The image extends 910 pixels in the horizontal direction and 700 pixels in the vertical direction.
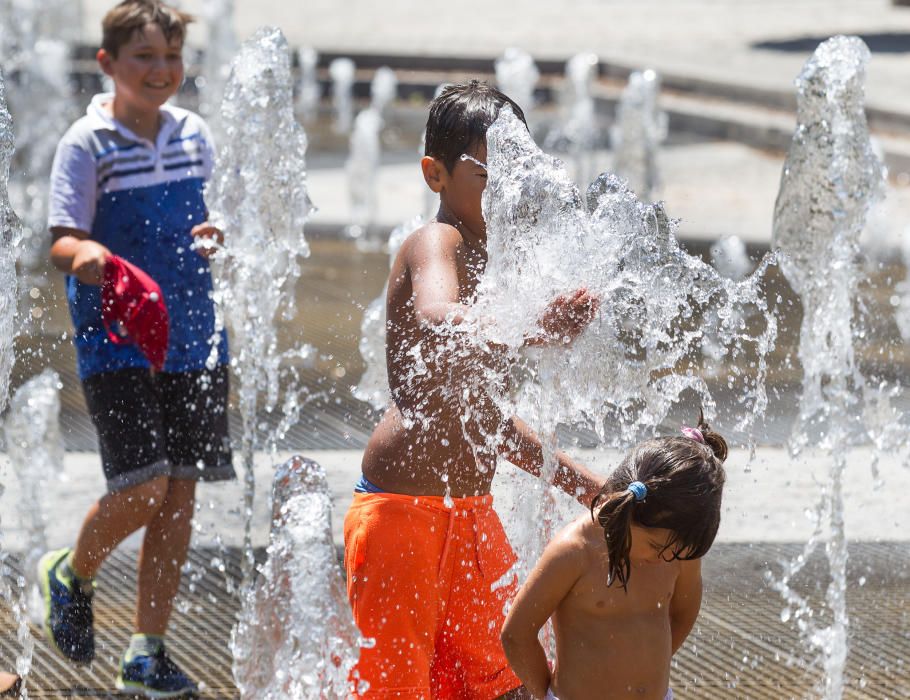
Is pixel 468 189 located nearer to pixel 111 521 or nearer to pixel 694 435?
pixel 694 435

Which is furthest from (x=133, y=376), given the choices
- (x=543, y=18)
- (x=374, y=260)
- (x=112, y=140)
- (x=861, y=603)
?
(x=543, y=18)

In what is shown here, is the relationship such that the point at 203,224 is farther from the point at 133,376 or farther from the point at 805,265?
the point at 805,265

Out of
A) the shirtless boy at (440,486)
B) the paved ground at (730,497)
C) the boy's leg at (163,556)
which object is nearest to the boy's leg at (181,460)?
the boy's leg at (163,556)

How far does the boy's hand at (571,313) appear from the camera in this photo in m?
2.32

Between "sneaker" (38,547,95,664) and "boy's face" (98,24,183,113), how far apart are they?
112 cm

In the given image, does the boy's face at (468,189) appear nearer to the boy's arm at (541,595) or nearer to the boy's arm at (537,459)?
the boy's arm at (537,459)

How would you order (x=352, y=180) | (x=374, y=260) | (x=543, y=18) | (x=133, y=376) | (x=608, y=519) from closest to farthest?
(x=608, y=519), (x=133, y=376), (x=374, y=260), (x=352, y=180), (x=543, y=18)

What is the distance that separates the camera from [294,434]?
5.35 meters

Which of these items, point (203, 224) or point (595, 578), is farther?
point (203, 224)

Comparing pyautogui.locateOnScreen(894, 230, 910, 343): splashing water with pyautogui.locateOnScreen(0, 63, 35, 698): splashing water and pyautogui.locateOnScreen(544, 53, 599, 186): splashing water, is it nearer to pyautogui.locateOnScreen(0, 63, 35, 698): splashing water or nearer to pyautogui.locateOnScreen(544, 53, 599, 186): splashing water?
pyautogui.locateOnScreen(544, 53, 599, 186): splashing water

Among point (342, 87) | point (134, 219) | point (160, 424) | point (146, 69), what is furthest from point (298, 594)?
point (342, 87)

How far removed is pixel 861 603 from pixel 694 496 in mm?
1810

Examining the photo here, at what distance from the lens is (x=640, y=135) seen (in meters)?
11.5

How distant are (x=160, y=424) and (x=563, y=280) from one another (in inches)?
54.9
